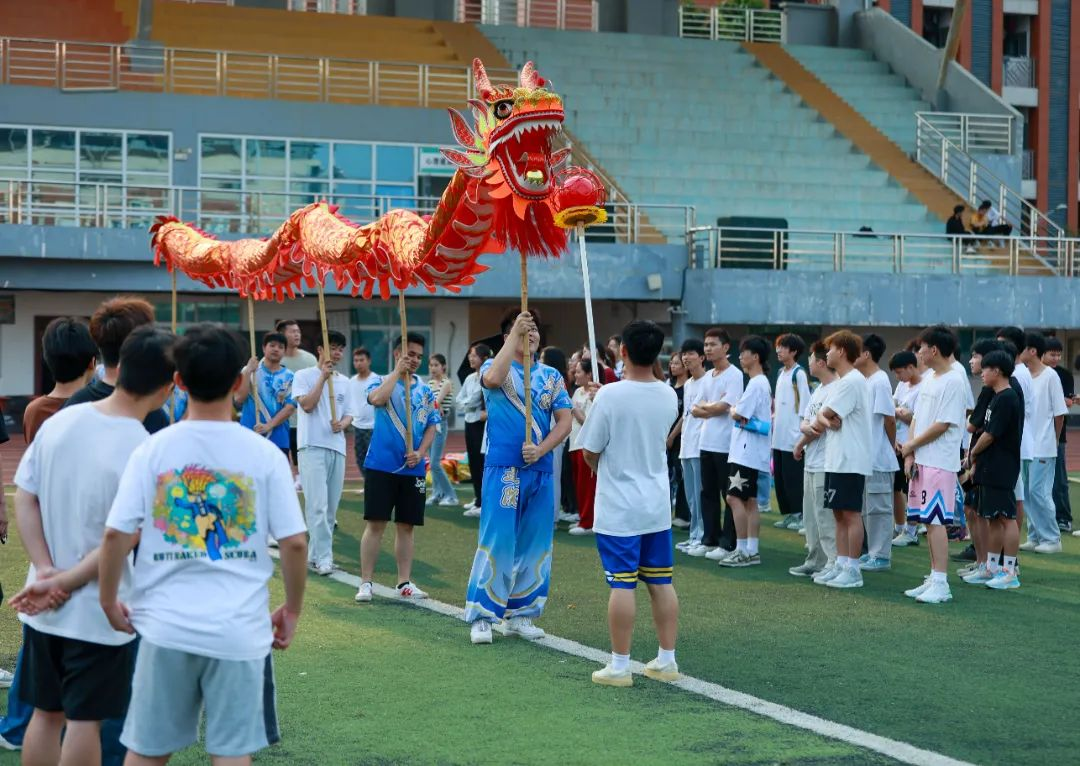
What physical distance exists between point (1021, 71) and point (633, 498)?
39.9 m

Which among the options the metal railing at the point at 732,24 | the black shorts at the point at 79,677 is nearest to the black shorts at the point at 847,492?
the black shorts at the point at 79,677

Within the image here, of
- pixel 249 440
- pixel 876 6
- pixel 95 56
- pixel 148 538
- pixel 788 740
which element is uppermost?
pixel 876 6

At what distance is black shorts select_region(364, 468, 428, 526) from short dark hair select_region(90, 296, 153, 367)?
173 inches

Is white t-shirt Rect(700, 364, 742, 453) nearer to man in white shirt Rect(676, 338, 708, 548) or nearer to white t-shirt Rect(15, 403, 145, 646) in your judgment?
man in white shirt Rect(676, 338, 708, 548)

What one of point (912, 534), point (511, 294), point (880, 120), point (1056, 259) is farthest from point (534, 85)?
point (880, 120)

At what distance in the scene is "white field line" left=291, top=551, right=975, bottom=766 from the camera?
18.6 ft

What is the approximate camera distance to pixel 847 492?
9.91 meters

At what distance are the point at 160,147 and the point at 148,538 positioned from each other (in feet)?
80.6

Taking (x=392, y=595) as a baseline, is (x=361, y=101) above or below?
above

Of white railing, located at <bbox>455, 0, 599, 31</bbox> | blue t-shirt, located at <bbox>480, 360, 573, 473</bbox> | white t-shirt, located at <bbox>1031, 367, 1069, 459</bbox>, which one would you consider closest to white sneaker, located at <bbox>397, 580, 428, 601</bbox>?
blue t-shirt, located at <bbox>480, 360, 573, 473</bbox>

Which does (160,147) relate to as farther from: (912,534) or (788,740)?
(788,740)

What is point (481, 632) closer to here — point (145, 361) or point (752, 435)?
point (145, 361)

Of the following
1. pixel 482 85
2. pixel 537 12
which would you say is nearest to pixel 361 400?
pixel 482 85

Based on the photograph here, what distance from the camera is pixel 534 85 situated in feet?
25.5
